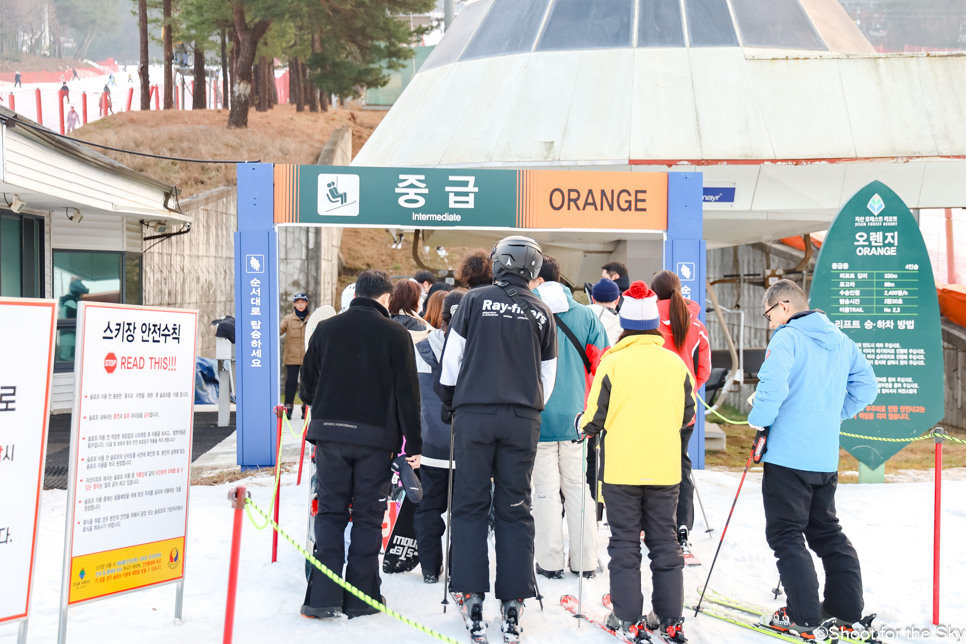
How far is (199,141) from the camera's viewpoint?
81.8ft

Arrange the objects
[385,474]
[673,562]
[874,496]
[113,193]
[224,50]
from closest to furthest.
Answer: [673,562]
[385,474]
[874,496]
[113,193]
[224,50]

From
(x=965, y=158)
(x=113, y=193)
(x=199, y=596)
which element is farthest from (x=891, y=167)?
(x=113, y=193)

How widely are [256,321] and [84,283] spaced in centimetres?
613

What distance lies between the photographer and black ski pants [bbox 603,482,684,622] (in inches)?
141

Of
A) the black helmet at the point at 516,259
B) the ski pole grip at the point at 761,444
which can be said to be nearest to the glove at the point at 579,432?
the black helmet at the point at 516,259

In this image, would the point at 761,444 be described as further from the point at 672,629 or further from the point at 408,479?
the point at 408,479

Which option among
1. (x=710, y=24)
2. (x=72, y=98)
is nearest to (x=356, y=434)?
(x=710, y=24)

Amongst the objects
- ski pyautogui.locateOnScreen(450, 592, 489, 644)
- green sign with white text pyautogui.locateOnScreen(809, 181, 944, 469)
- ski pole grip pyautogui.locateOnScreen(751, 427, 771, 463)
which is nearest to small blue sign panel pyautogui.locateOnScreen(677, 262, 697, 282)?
green sign with white text pyautogui.locateOnScreen(809, 181, 944, 469)

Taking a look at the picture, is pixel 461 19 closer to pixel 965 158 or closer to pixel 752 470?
pixel 965 158

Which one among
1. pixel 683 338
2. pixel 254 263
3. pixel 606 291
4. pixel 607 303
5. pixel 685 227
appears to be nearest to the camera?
pixel 683 338

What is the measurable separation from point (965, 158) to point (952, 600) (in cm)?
859

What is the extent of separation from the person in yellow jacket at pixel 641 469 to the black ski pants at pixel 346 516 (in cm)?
113

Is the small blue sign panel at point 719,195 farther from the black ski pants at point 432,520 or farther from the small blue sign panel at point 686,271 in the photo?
the black ski pants at point 432,520

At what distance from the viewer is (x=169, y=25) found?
28.1 meters
